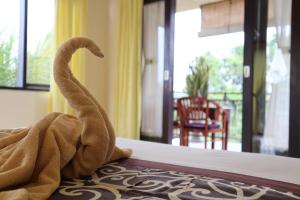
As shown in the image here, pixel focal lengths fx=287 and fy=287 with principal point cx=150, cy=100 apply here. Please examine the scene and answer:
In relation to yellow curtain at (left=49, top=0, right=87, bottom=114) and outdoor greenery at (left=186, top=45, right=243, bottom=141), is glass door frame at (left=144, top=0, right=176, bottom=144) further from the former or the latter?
outdoor greenery at (left=186, top=45, right=243, bottom=141)

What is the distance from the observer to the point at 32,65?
3205 mm

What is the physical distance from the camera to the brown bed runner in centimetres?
73

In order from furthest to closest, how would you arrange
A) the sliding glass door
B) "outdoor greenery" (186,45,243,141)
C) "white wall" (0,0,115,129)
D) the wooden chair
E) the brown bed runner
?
"outdoor greenery" (186,45,243,141) < the wooden chair < "white wall" (0,0,115,129) < the sliding glass door < the brown bed runner

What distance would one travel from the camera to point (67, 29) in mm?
3236

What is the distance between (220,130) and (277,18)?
1.75 metres

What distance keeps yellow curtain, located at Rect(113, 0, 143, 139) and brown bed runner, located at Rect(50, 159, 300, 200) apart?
2474 millimetres

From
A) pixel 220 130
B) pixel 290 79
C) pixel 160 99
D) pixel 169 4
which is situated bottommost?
pixel 220 130

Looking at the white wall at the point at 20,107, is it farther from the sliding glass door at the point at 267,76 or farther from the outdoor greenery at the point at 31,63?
the sliding glass door at the point at 267,76

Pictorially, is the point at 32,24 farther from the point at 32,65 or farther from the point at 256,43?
the point at 256,43

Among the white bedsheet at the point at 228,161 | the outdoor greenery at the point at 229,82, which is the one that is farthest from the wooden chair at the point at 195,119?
the white bedsheet at the point at 228,161

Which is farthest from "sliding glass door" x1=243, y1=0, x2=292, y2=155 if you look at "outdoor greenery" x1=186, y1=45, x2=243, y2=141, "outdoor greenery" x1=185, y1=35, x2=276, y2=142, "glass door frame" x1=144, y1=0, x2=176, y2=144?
"outdoor greenery" x1=185, y1=35, x2=276, y2=142

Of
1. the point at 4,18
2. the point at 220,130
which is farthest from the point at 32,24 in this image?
the point at 220,130

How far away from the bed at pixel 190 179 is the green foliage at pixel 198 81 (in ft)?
12.0

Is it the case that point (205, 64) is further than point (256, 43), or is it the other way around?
point (205, 64)
